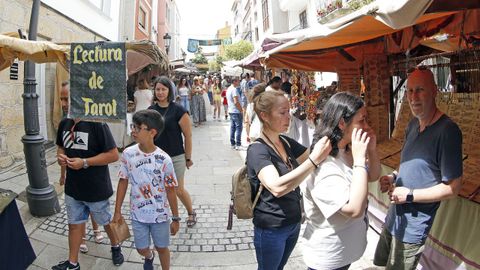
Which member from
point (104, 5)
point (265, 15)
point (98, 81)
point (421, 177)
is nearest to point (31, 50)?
point (98, 81)

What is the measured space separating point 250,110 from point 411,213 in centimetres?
416

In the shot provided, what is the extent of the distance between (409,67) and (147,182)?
3.76 meters

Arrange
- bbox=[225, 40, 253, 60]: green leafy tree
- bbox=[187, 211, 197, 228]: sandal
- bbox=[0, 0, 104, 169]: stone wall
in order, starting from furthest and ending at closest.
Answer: bbox=[225, 40, 253, 60]: green leafy tree < bbox=[0, 0, 104, 169]: stone wall < bbox=[187, 211, 197, 228]: sandal

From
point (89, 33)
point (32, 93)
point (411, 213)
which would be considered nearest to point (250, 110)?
point (32, 93)

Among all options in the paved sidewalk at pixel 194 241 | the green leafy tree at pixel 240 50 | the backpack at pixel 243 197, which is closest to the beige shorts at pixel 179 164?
the paved sidewalk at pixel 194 241

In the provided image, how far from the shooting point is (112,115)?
9.76 ft

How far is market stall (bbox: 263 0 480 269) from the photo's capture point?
8.96 ft

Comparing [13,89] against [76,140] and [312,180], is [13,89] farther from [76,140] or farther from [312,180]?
[312,180]

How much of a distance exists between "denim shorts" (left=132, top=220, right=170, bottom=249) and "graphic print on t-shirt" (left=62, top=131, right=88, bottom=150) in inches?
35.2

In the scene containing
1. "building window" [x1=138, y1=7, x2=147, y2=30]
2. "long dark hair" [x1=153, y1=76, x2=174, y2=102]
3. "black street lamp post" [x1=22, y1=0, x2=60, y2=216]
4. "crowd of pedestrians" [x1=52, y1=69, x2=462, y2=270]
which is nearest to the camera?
"crowd of pedestrians" [x1=52, y1=69, x2=462, y2=270]

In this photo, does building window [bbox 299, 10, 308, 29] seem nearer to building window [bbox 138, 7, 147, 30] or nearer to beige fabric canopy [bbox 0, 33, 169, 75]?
building window [bbox 138, 7, 147, 30]

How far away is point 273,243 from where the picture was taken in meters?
2.36

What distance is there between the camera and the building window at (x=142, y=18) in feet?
62.0

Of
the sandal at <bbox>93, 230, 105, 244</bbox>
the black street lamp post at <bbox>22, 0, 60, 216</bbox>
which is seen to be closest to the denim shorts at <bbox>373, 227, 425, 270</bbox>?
the sandal at <bbox>93, 230, 105, 244</bbox>
